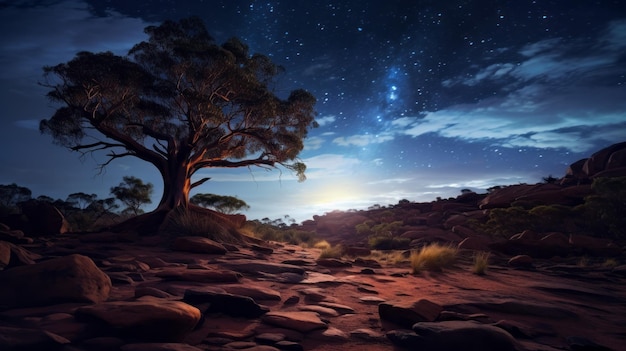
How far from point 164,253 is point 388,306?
7.08m

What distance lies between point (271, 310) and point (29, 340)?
289 centimetres

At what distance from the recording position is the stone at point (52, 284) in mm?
4012

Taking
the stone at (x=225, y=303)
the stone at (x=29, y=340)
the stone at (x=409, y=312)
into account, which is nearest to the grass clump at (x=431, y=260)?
the stone at (x=409, y=312)

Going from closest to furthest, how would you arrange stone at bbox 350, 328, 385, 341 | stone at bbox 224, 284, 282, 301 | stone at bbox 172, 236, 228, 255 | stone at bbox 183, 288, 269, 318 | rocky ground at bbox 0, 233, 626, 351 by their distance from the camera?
rocky ground at bbox 0, 233, 626, 351 → stone at bbox 350, 328, 385, 341 → stone at bbox 183, 288, 269, 318 → stone at bbox 224, 284, 282, 301 → stone at bbox 172, 236, 228, 255

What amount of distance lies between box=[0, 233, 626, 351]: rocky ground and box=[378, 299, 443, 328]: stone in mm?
18

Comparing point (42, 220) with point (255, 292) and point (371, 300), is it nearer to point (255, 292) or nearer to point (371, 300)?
point (255, 292)

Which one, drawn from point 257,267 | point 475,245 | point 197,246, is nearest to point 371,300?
point 257,267

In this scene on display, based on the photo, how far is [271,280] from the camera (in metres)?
7.27

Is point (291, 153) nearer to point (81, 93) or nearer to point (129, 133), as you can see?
point (129, 133)

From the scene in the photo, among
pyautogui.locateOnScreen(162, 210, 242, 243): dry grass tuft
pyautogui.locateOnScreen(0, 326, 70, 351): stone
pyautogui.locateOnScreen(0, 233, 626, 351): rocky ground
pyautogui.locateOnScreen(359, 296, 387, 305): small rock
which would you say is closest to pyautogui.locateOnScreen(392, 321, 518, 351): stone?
pyautogui.locateOnScreen(0, 233, 626, 351): rocky ground

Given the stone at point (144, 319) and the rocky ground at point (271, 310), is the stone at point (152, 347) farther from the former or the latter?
the stone at point (144, 319)

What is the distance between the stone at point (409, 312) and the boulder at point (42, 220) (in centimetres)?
1361

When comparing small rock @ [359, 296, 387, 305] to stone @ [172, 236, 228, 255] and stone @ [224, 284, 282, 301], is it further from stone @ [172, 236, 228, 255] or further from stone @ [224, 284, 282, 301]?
stone @ [172, 236, 228, 255]

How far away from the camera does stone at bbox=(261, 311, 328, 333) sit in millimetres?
4203
